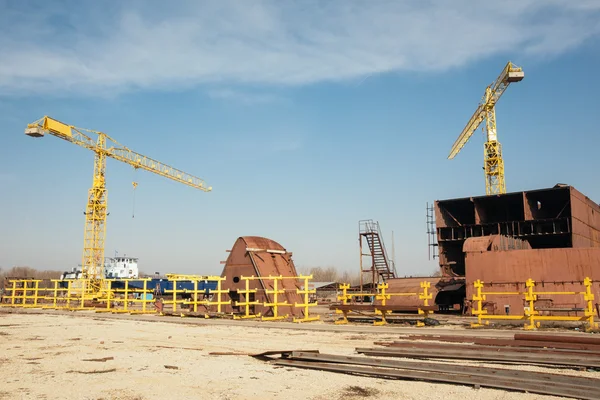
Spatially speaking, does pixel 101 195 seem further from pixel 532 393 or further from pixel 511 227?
pixel 532 393

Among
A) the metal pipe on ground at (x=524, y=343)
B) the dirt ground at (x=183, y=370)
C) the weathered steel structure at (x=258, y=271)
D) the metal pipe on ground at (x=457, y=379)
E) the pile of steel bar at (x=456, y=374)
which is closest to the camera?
the metal pipe on ground at (x=457, y=379)

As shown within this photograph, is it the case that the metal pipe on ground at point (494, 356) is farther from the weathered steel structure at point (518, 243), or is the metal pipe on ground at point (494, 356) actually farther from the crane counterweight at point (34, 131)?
the crane counterweight at point (34, 131)

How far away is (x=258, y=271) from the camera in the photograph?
2233 cm

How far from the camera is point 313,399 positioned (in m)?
6.63

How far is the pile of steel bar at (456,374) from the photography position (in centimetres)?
653

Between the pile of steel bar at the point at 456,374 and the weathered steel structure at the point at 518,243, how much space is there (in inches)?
502

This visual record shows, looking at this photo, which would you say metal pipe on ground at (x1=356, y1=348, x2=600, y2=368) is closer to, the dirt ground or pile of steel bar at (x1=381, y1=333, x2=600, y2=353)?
the dirt ground

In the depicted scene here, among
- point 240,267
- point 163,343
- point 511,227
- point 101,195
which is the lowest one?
point 163,343

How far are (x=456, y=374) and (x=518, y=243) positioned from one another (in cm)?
2076

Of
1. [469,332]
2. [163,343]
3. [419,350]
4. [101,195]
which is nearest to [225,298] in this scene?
[163,343]

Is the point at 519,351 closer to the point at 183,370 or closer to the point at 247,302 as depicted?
the point at 183,370

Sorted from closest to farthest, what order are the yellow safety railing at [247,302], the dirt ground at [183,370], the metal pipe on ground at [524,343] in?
1. the dirt ground at [183,370]
2. the metal pipe on ground at [524,343]
3. the yellow safety railing at [247,302]

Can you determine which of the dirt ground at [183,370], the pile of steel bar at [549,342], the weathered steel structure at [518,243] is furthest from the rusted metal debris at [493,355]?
the weathered steel structure at [518,243]

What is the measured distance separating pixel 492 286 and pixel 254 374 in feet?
53.9
